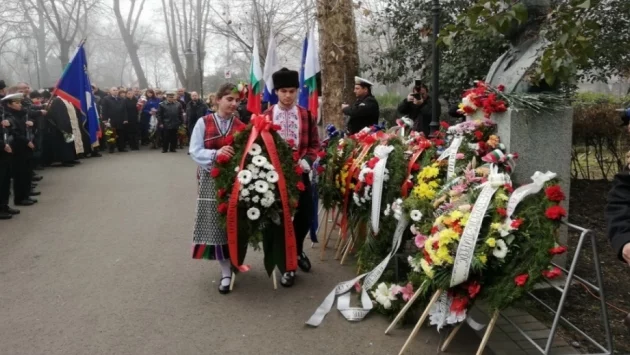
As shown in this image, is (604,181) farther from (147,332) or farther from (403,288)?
(147,332)

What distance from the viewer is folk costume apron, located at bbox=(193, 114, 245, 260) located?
5191 millimetres

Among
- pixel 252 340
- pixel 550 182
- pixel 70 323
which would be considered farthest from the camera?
pixel 70 323

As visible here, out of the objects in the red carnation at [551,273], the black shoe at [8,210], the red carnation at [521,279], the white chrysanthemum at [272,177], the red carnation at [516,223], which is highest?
the white chrysanthemum at [272,177]

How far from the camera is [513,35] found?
5.34 metres

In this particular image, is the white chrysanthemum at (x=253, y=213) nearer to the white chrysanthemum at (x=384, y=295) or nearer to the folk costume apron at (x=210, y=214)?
the folk costume apron at (x=210, y=214)

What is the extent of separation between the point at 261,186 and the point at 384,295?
4.37 feet

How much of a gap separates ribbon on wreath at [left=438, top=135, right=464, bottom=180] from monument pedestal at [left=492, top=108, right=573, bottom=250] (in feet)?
1.24

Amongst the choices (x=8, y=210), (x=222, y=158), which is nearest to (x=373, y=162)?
(x=222, y=158)

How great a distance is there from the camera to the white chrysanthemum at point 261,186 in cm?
485

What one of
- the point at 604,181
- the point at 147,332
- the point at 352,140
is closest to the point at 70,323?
the point at 147,332

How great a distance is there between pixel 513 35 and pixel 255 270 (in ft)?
10.9

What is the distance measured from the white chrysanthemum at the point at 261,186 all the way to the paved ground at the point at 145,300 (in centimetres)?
96

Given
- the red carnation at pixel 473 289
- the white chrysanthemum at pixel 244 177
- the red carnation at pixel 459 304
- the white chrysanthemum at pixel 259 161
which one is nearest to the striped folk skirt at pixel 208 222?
the white chrysanthemum at pixel 244 177

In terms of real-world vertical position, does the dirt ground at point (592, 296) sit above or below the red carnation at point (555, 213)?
below
